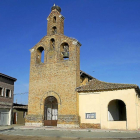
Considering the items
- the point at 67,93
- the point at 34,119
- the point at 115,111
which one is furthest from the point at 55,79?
the point at 115,111

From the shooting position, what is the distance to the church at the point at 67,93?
21031 millimetres

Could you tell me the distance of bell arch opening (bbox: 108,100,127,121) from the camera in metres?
24.4

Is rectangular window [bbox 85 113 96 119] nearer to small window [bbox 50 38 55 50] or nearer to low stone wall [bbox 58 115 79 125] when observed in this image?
low stone wall [bbox 58 115 79 125]

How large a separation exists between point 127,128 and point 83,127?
4669 mm

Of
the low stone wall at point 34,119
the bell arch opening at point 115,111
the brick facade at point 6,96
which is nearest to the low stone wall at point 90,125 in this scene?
the bell arch opening at point 115,111

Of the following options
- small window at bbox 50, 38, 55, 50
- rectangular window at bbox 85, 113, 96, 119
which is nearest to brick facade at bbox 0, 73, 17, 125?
small window at bbox 50, 38, 55, 50

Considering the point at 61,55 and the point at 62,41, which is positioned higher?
the point at 62,41

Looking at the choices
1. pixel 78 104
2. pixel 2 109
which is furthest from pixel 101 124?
pixel 2 109

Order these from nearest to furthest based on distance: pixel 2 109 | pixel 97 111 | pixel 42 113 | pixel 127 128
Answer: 1. pixel 127 128
2. pixel 97 111
3. pixel 42 113
4. pixel 2 109

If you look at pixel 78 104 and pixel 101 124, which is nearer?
pixel 101 124

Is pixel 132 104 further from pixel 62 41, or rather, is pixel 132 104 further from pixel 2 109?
pixel 2 109

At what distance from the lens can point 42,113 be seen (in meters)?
23.6

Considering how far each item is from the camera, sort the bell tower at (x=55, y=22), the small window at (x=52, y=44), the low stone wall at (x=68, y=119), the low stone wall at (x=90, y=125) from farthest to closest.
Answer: the small window at (x=52, y=44) < the bell tower at (x=55, y=22) < the low stone wall at (x=68, y=119) < the low stone wall at (x=90, y=125)

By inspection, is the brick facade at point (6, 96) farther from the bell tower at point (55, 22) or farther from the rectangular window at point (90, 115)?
the rectangular window at point (90, 115)
